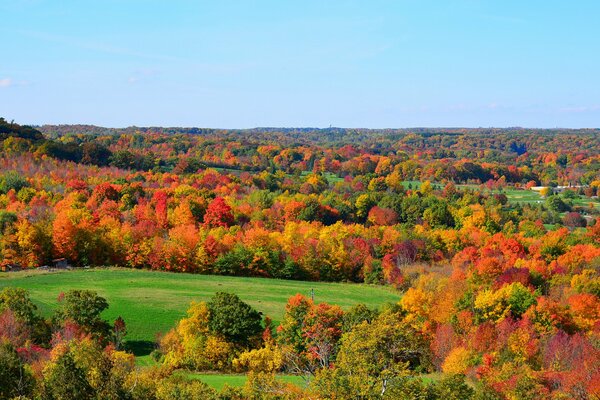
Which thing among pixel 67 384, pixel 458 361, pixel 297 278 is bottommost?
pixel 297 278

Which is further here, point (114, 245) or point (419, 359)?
point (114, 245)

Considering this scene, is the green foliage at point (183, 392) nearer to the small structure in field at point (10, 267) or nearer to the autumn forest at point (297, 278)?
the autumn forest at point (297, 278)

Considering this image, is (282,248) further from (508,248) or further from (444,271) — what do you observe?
(508,248)

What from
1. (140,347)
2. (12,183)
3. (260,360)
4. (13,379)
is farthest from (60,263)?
(13,379)

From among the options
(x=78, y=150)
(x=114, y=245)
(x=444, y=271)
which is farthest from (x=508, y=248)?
(x=78, y=150)

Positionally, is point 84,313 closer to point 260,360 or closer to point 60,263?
point 260,360

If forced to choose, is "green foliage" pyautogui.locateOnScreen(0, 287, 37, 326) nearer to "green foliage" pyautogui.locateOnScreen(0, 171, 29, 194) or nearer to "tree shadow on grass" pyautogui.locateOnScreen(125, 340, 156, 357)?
"tree shadow on grass" pyautogui.locateOnScreen(125, 340, 156, 357)

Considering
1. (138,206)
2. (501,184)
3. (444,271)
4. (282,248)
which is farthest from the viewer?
(501,184)
